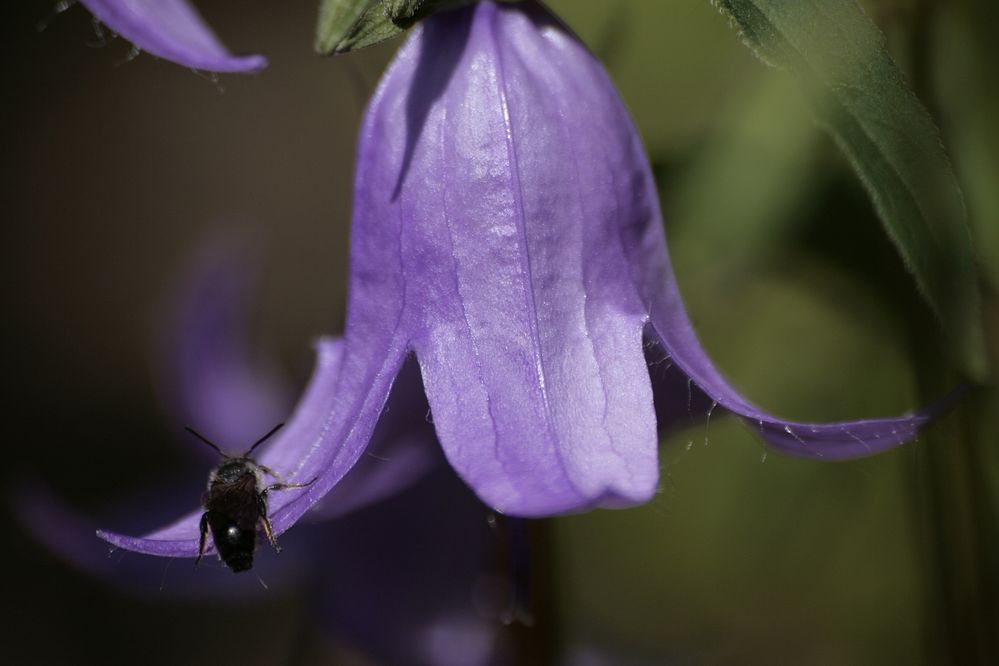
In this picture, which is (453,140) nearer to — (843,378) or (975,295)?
(975,295)

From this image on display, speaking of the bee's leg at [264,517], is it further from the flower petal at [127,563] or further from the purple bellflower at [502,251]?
the flower petal at [127,563]

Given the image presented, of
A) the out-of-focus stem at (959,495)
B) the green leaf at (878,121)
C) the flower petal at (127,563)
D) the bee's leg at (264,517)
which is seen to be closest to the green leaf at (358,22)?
the green leaf at (878,121)

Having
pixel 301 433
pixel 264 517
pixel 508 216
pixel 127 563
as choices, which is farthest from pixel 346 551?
pixel 508 216

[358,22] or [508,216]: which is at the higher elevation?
[358,22]

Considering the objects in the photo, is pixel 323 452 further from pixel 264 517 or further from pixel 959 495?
pixel 959 495

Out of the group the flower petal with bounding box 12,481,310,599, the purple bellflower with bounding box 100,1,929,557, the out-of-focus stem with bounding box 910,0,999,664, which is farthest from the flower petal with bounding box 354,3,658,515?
the flower petal with bounding box 12,481,310,599

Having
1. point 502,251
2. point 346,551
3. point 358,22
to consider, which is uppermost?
point 358,22

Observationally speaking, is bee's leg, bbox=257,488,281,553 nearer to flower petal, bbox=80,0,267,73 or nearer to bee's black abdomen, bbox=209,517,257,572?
bee's black abdomen, bbox=209,517,257,572
